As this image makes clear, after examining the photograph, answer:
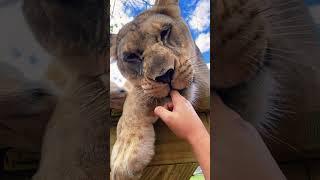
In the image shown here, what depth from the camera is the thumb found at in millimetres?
1732

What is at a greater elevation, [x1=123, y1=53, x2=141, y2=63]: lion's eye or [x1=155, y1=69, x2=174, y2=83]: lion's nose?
[x1=123, y1=53, x2=141, y2=63]: lion's eye

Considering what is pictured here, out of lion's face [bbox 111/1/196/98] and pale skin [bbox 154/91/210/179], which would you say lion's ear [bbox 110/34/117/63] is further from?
pale skin [bbox 154/91/210/179]

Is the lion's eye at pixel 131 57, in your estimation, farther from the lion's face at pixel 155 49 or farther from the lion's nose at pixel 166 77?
the lion's nose at pixel 166 77

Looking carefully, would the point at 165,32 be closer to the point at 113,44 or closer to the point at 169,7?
the point at 169,7

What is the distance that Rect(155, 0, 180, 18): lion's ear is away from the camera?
1.76m

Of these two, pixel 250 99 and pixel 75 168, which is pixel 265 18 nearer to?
pixel 250 99

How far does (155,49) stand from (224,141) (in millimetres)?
415

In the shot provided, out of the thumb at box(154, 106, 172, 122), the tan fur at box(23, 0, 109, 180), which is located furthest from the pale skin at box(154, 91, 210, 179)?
the tan fur at box(23, 0, 109, 180)

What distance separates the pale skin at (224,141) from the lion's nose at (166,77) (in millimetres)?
53

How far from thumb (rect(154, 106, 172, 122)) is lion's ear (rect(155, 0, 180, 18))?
1.14ft

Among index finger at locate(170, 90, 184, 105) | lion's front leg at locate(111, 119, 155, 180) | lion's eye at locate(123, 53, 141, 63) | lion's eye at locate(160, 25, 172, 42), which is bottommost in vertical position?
lion's front leg at locate(111, 119, 155, 180)

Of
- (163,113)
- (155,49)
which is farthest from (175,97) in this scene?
(155,49)

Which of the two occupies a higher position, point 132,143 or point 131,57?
point 131,57

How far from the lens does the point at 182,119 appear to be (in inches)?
68.0
